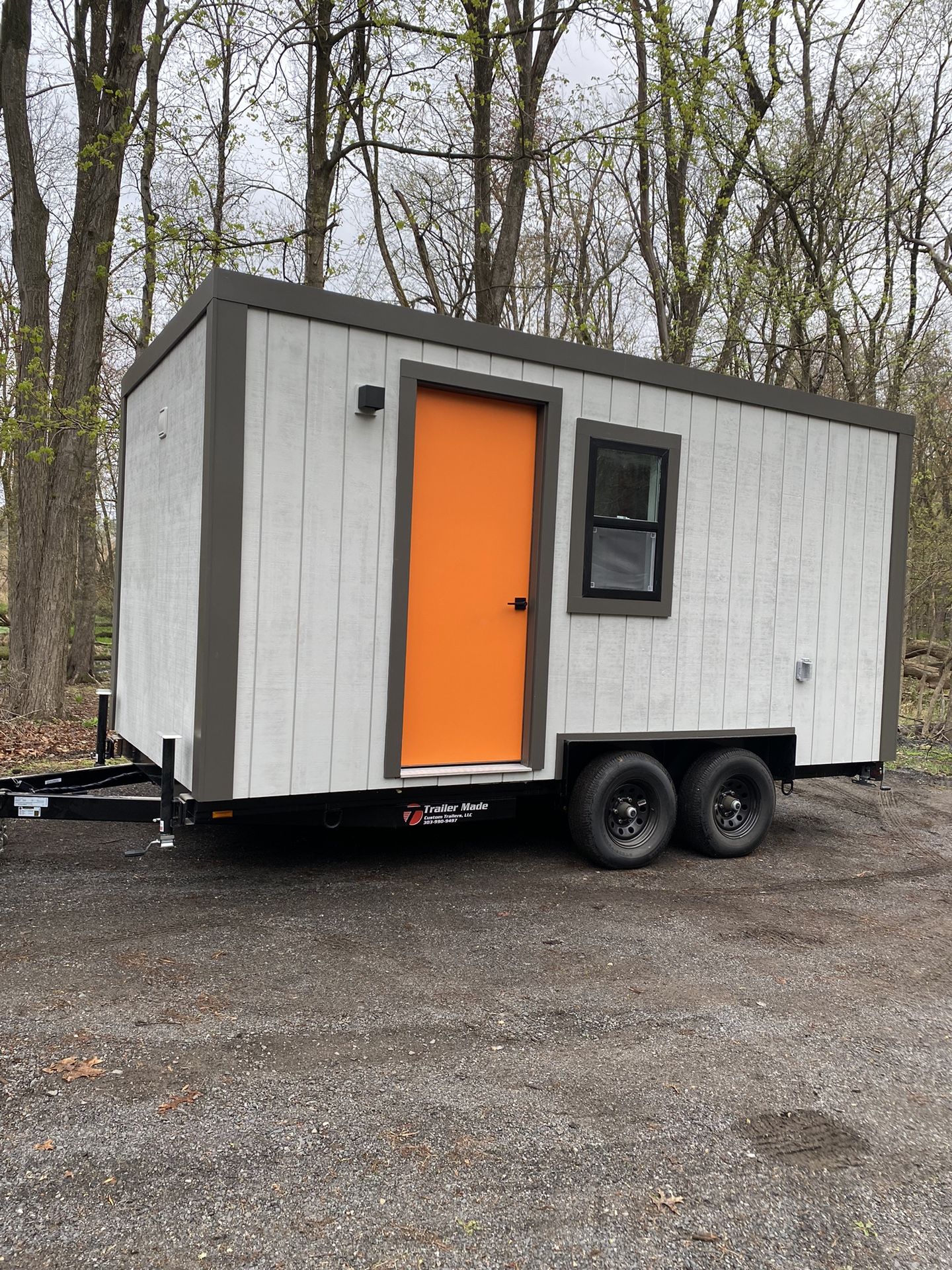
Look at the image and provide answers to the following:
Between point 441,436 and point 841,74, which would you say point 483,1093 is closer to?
point 441,436

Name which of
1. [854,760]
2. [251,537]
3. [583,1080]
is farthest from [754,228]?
[583,1080]

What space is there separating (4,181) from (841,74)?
524 inches

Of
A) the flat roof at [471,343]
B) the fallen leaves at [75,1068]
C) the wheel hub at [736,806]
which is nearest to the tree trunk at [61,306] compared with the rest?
the flat roof at [471,343]

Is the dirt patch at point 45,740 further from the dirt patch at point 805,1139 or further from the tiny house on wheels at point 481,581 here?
the dirt patch at point 805,1139

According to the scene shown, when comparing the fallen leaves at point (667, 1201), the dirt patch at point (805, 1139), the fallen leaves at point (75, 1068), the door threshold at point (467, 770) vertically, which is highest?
the door threshold at point (467, 770)

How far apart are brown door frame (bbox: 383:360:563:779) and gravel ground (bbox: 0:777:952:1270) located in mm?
933

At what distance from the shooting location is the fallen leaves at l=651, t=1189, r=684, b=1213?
7.75 feet

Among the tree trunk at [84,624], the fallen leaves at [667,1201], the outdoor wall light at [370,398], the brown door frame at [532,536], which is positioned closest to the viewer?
the fallen leaves at [667,1201]

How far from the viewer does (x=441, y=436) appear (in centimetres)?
480

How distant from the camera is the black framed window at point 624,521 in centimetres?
524

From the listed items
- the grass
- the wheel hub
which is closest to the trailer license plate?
the wheel hub

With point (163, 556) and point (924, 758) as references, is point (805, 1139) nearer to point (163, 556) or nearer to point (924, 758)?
point (163, 556)

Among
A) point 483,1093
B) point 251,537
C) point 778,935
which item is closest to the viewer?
point 483,1093

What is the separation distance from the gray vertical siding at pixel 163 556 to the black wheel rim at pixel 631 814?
8.41 feet
